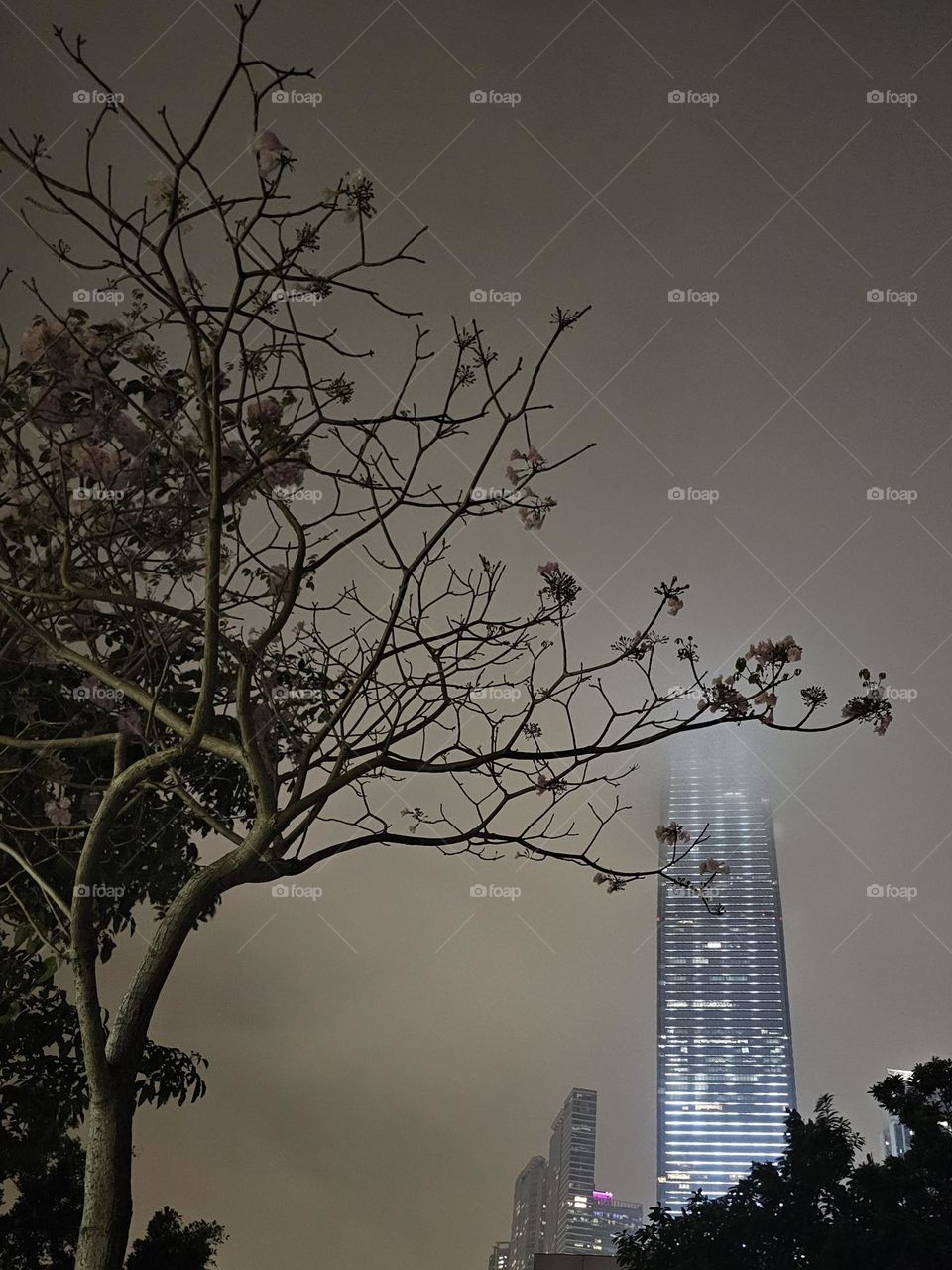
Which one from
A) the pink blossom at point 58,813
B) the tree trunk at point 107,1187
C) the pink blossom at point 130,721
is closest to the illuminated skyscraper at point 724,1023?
the pink blossom at point 58,813

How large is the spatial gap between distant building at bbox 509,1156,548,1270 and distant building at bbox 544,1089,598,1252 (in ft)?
1.26

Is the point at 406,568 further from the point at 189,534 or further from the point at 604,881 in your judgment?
the point at 604,881

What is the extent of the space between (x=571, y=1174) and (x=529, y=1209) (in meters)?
4.28

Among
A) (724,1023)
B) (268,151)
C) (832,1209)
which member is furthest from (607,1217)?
(268,151)

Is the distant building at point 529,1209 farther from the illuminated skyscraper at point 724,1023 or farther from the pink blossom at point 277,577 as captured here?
the pink blossom at point 277,577

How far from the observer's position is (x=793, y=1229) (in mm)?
9812

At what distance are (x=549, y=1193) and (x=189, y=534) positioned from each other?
46.0m

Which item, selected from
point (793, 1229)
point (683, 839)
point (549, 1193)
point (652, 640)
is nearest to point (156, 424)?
point (652, 640)

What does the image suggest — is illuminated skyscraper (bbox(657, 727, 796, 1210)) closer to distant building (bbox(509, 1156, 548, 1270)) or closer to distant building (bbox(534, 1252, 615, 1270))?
distant building (bbox(509, 1156, 548, 1270))

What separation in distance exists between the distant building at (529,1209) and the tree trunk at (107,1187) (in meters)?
43.6

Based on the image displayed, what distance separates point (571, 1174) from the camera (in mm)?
38344

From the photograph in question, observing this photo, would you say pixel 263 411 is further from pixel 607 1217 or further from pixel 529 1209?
pixel 529 1209

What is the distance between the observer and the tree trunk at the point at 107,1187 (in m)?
1.12

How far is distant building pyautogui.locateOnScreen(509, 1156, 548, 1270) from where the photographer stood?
38.3 m
